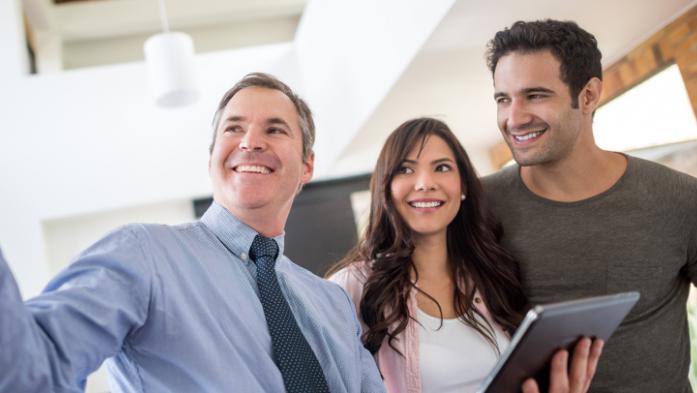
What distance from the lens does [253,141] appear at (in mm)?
1414

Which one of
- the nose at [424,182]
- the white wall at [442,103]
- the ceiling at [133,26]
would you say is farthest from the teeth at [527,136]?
the ceiling at [133,26]

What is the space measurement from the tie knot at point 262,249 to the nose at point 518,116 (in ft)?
2.61

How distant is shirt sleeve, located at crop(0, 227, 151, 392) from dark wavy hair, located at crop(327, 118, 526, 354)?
0.91m

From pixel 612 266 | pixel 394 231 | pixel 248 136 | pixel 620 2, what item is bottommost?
pixel 612 266

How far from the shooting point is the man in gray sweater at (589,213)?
174 centimetres

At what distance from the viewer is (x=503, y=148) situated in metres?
4.76

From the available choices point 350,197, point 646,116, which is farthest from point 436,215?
point 350,197

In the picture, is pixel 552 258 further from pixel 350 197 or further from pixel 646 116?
pixel 350 197

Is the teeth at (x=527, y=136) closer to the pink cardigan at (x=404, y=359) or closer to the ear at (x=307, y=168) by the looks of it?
the pink cardigan at (x=404, y=359)

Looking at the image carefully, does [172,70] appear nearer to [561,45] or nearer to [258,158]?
[561,45]

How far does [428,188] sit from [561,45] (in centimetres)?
54

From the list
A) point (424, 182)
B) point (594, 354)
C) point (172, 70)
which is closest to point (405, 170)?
point (424, 182)

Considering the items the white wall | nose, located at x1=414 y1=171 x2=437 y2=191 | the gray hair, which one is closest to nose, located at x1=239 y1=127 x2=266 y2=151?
the gray hair

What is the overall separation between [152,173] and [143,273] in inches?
172
